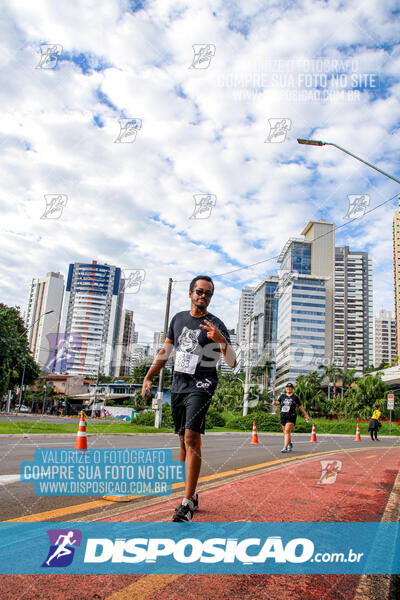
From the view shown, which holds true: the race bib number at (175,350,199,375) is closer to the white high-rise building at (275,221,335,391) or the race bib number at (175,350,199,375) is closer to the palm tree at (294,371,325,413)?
the palm tree at (294,371,325,413)

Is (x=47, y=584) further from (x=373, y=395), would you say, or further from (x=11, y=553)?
(x=373, y=395)

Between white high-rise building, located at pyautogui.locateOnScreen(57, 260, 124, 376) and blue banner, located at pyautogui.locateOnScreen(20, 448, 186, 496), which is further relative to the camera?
white high-rise building, located at pyautogui.locateOnScreen(57, 260, 124, 376)

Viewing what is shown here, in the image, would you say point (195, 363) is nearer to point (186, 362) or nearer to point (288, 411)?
point (186, 362)

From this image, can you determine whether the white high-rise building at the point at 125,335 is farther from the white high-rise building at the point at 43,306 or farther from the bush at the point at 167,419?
the bush at the point at 167,419

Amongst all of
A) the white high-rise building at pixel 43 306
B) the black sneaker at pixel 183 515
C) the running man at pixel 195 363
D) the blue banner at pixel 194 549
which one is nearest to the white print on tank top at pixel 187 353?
the running man at pixel 195 363

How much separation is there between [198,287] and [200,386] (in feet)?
2.67

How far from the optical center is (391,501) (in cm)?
413

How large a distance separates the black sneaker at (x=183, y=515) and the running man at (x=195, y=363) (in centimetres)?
21

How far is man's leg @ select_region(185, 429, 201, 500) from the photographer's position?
128 inches

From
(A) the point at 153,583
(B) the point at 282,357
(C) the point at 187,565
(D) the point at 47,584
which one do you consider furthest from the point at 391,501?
(B) the point at 282,357

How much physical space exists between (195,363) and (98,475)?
7.53 ft

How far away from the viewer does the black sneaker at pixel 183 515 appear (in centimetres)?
298

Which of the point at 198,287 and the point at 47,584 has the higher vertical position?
the point at 198,287

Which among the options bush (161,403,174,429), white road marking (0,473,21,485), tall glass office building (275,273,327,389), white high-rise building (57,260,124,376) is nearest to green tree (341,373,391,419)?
bush (161,403,174,429)
